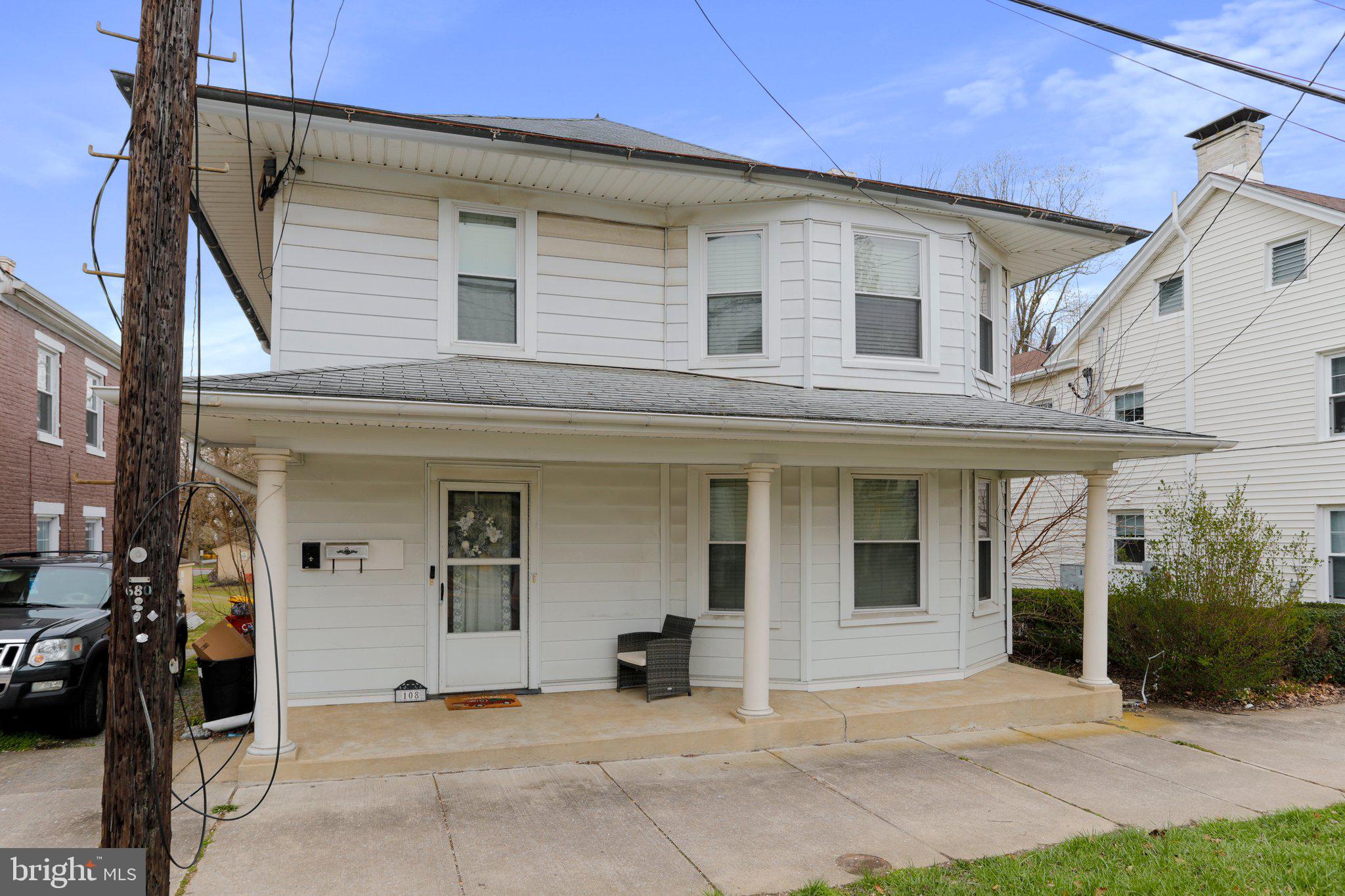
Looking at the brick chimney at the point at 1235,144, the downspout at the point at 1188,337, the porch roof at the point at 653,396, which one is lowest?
the porch roof at the point at 653,396

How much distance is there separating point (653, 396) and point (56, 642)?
548cm

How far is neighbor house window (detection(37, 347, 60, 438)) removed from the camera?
1512cm

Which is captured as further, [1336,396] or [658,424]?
[1336,396]

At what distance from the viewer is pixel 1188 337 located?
50.8ft

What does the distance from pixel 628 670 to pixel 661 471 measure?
202 centimetres

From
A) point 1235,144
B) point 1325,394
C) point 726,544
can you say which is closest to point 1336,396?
point 1325,394

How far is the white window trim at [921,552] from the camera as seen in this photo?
859cm

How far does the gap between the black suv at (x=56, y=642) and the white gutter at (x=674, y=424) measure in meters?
2.31

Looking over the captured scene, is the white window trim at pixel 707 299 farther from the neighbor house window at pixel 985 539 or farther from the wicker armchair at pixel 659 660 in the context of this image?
the neighbor house window at pixel 985 539

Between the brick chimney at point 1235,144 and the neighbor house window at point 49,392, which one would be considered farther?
the brick chimney at point 1235,144

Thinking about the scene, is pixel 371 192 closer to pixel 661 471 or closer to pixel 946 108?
pixel 661 471

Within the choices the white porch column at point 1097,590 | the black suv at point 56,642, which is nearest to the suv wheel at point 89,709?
the black suv at point 56,642

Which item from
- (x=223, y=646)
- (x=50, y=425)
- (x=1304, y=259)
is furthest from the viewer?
(x=50, y=425)

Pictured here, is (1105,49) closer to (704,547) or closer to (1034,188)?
(704,547)
